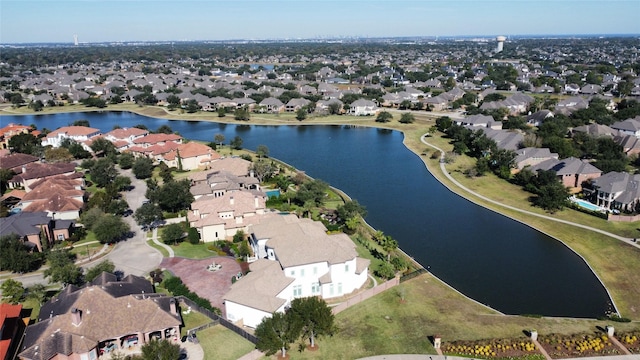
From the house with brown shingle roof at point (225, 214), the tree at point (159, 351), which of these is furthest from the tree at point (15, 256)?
the tree at point (159, 351)

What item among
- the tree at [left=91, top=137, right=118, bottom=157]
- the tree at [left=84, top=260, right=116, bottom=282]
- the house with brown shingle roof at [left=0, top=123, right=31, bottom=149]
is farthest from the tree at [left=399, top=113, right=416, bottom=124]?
the tree at [left=84, top=260, right=116, bottom=282]

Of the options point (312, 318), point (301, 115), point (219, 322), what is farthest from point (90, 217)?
point (301, 115)

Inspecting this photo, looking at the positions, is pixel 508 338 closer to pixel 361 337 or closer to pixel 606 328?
pixel 606 328

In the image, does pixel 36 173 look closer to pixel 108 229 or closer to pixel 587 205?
pixel 108 229

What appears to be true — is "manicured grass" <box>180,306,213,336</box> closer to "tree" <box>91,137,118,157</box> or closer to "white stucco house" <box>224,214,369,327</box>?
"white stucco house" <box>224,214,369,327</box>

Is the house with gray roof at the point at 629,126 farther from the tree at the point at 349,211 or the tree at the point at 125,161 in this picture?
the tree at the point at 125,161
